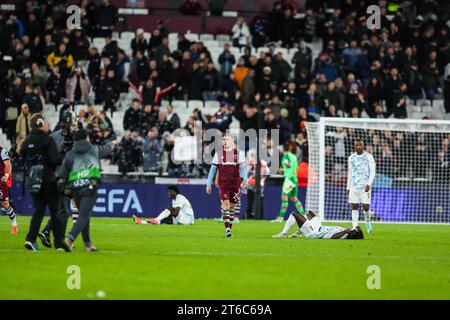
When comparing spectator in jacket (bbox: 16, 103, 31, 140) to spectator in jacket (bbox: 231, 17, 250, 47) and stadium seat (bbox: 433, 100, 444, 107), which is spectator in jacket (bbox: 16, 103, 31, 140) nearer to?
spectator in jacket (bbox: 231, 17, 250, 47)

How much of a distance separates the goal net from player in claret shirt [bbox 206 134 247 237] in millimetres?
7573

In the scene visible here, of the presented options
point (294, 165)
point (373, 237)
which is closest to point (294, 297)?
point (373, 237)

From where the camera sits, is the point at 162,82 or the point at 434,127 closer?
the point at 434,127

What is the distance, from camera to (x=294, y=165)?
3095 centimetres

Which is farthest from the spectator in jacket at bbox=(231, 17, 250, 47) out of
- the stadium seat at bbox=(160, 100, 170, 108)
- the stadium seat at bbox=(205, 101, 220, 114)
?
the stadium seat at bbox=(160, 100, 170, 108)

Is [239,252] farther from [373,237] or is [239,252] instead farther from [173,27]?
[173,27]

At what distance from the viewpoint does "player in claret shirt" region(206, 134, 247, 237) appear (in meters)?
23.0

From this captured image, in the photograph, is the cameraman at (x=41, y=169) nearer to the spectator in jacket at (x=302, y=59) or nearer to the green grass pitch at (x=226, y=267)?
the green grass pitch at (x=226, y=267)

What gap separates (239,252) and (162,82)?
1764 cm

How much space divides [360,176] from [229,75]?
464 inches

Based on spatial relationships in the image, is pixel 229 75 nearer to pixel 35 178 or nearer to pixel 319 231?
pixel 319 231

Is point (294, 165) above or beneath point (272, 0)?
beneath
